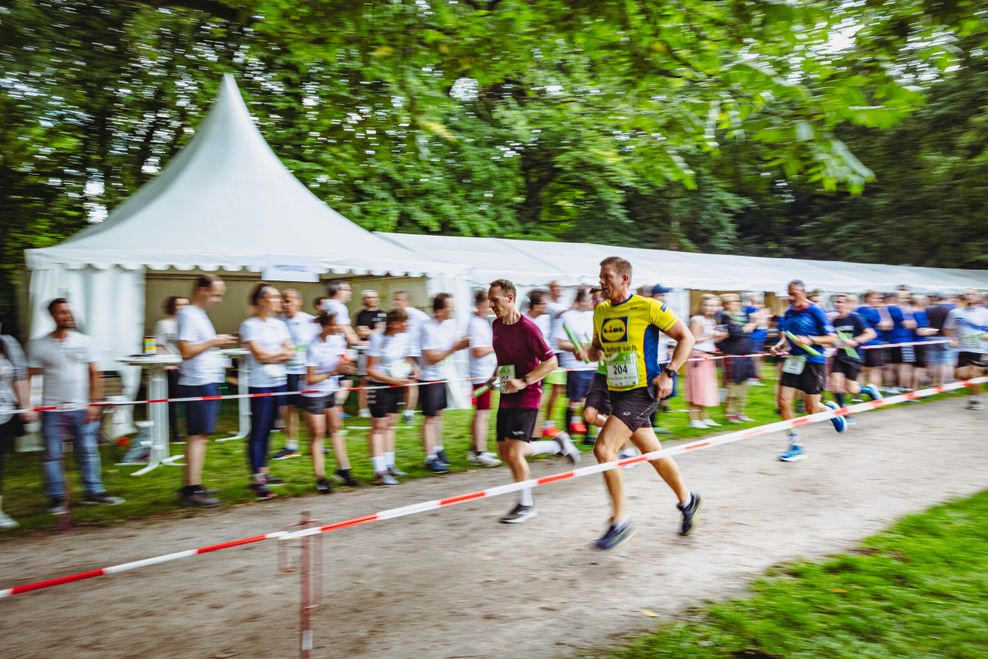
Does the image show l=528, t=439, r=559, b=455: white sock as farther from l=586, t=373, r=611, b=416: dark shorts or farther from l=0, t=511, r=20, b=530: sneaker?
l=0, t=511, r=20, b=530: sneaker

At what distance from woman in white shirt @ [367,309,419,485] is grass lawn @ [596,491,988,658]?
4087mm

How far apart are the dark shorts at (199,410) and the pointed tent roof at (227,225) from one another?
3935 millimetres

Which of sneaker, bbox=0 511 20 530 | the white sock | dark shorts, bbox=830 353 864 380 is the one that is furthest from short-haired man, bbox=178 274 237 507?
dark shorts, bbox=830 353 864 380

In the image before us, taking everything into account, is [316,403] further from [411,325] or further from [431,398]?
[411,325]

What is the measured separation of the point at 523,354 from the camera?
5836 mm

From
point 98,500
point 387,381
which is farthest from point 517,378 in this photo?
point 98,500

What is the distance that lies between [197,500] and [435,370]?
2.70m

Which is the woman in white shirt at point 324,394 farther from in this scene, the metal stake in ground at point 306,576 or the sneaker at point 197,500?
the metal stake in ground at point 306,576

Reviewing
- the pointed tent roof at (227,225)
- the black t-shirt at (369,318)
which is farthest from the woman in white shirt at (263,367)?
the black t-shirt at (369,318)

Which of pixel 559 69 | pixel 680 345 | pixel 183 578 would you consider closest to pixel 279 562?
pixel 183 578

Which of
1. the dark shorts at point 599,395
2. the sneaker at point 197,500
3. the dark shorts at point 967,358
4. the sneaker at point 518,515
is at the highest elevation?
the dark shorts at point 967,358

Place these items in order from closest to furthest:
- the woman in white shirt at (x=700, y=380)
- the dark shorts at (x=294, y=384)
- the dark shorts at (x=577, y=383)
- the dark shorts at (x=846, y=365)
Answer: the dark shorts at (x=294, y=384), the dark shorts at (x=577, y=383), the woman in white shirt at (x=700, y=380), the dark shorts at (x=846, y=365)

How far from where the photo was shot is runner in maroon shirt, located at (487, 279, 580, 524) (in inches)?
226

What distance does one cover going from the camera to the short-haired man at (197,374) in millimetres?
6496
